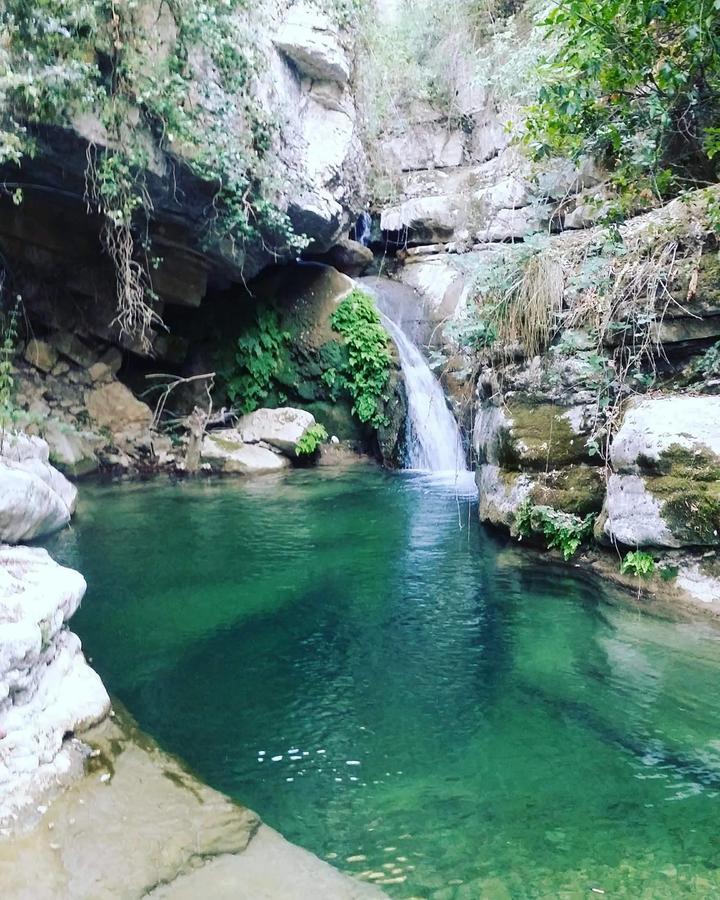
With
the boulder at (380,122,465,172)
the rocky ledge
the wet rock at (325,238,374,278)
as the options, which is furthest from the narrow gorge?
the boulder at (380,122,465,172)

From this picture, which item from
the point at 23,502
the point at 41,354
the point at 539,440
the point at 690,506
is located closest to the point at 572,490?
the point at 539,440

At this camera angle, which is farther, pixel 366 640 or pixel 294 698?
pixel 366 640

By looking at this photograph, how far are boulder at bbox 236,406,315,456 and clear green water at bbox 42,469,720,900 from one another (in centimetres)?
473

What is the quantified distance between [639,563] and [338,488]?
18.2 feet

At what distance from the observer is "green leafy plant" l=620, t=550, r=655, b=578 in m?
5.46

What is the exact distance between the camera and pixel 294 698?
423 centimetres

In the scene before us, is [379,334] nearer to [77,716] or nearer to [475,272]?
[475,272]

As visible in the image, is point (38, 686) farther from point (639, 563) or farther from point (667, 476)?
point (667, 476)

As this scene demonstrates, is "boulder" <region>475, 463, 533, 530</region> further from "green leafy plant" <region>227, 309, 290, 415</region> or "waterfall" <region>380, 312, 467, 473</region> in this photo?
"green leafy plant" <region>227, 309, 290, 415</region>

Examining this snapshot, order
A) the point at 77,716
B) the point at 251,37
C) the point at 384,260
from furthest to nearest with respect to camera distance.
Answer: the point at 384,260, the point at 251,37, the point at 77,716

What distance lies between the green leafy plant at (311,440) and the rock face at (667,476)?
697cm

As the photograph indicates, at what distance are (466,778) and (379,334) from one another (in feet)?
33.0

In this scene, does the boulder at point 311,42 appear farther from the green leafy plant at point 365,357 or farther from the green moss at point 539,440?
the green moss at point 539,440

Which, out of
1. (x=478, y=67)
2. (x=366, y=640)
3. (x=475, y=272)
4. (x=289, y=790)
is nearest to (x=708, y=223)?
(x=475, y=272)
